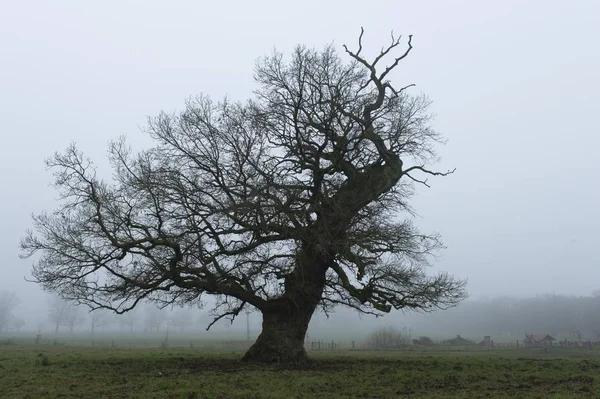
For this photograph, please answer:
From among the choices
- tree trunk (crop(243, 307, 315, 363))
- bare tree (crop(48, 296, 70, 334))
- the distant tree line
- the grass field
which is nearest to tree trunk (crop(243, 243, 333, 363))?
tree trunk (crop(243, 307, 315, 363))

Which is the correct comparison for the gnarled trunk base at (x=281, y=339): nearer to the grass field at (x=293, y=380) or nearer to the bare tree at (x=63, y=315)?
the grass field at (x=293, y=380)

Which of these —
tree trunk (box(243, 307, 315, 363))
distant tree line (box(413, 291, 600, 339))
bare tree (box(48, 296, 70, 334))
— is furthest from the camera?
bare tree (box(48, 296, 70, 334))

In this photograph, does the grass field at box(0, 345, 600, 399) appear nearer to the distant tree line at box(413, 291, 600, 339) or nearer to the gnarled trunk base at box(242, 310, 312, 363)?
the gnarled trunk base at box(242, 310, 312, 363)

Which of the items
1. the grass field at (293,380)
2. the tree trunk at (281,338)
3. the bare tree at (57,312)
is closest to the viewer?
the grass field at (293,380)

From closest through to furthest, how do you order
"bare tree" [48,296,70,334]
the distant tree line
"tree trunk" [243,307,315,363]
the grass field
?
the grass field, "tree trunk" [243,307,315,363], the distant tree line, "bare tree" [48,296,70,334]

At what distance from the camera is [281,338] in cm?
1969

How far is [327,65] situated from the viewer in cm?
2075

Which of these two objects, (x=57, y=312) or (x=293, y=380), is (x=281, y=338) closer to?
(x=293, y=380)

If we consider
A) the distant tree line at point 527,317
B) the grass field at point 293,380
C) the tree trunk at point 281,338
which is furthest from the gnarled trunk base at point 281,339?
the distant tree line at point 527,317

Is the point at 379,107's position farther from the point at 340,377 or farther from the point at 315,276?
the point at 340,377

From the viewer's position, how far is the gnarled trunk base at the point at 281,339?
1947 cm

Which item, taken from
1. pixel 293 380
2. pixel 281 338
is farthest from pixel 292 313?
pixel 293 380

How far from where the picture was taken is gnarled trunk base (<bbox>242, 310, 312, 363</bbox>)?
19469 millimetres

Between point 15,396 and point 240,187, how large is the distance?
1050 centimetres
